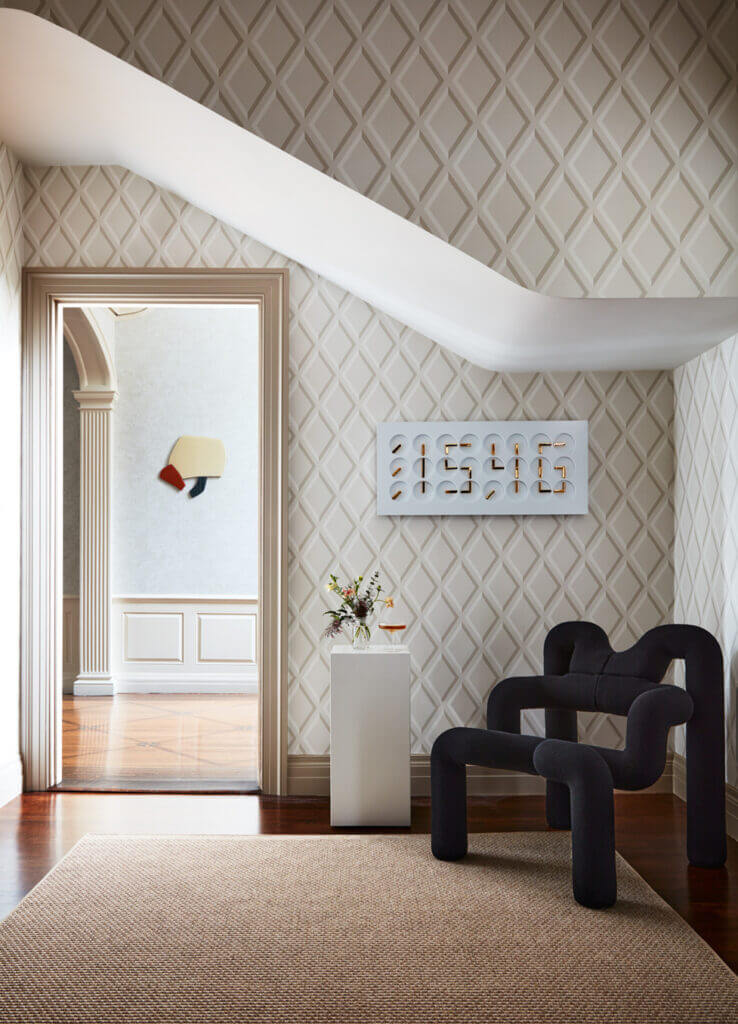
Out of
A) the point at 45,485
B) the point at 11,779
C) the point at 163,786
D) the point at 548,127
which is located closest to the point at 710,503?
the point at 548,127

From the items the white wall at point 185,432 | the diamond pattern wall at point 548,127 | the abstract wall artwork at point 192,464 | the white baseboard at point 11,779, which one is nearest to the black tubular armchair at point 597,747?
the diamond pattern wall at point 548,127

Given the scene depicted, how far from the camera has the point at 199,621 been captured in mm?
7148

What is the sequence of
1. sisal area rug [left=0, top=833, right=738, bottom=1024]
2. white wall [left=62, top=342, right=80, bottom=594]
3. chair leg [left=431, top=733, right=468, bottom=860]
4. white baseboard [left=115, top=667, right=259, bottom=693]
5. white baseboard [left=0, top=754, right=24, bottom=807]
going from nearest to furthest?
1. sisal area rug [left=0, top=833, right=738, bottom=1024]
2. chair leg [left=431, top=733, right=468, bottom=860]
3. white baseboard [left=0, top=754, right=24, bottom=807]
4. white baseboard [left=115, top=667, right=259, bottom=693]
5. white wall [left=62, top=342, right=80, bottom=594]

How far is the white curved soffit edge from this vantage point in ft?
9.90

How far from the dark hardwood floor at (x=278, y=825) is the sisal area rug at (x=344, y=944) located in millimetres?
116

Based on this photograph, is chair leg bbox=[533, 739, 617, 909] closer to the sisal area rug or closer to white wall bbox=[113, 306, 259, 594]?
the sisal area rug

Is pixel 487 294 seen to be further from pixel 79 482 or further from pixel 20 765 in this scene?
pixel 79 482

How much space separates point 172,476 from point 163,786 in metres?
3.57

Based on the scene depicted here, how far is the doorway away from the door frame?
249 cm

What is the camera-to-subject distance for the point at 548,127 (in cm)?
302

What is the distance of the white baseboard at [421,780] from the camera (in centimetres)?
411

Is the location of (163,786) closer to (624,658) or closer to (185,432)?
(624,658)

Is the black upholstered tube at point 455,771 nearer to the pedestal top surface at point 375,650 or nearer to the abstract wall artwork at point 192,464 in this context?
the pedestal top surface at point 375,650

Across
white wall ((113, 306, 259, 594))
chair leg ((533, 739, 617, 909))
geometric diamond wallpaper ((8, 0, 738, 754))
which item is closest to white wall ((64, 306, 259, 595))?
white wall ((113, 306, 259, 594))
